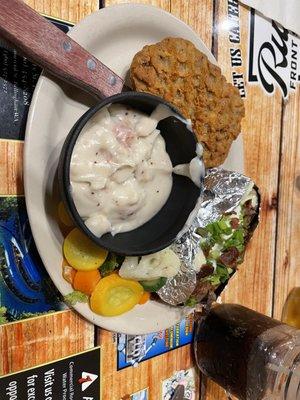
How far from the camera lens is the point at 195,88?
983 millimetres

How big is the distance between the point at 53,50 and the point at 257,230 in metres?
0.86

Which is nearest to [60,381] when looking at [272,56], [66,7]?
[66,7]

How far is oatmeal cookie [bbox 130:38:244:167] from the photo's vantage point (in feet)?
3.03

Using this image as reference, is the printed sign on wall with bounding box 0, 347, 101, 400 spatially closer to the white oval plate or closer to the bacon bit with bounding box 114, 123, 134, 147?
the white oval plate

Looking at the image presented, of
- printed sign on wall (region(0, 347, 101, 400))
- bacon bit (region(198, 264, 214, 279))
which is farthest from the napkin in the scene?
printed sign on wall (region(0, 347, 101, 400))

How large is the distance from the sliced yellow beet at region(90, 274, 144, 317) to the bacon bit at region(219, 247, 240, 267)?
0.71 feet

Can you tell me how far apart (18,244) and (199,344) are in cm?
59

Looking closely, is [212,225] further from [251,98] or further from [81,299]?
[251,98]

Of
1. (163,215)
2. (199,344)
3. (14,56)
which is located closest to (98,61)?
(14,56)

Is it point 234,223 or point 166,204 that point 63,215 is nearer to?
point 166,204

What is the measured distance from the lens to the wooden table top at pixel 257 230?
2.98 feet

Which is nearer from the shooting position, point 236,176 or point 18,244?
point 18,244

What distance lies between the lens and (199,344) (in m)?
1.23

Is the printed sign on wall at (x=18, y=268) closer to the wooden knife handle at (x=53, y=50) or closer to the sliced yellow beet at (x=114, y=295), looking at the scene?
the sliced yellow beet at (x=114, y=295)
